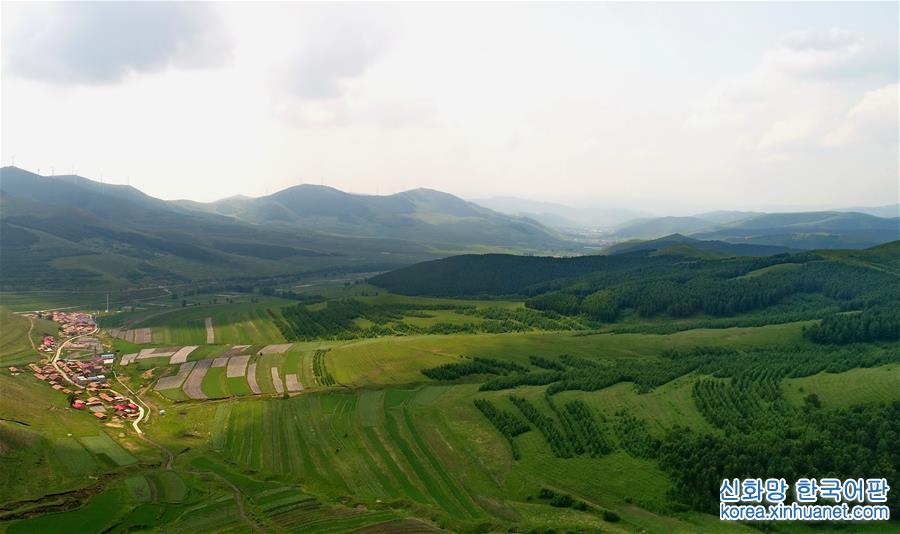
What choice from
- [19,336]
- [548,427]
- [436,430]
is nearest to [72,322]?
[19,336]

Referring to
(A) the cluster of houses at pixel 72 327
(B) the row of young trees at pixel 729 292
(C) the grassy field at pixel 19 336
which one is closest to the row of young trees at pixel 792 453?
(B) the row of young trees at pixel 729 292

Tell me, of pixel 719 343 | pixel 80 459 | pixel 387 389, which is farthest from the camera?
pixel 719 343

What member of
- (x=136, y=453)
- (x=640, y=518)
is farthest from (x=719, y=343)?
(x=136, y=453)

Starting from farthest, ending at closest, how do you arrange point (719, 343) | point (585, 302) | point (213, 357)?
point (585, 302) → point (213, 357) → point (719, 343)

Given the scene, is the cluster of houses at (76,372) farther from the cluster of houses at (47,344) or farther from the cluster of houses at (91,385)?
the cluster of houses at (47,344)

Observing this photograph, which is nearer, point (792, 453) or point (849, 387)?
point (792, 453)

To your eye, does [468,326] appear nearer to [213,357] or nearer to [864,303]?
[213,357]

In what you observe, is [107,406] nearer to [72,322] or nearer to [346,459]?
[346,459]

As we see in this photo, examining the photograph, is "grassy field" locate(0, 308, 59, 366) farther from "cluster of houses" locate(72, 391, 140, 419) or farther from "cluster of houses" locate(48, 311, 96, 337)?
"cluster of houses" locate(72, 391, 140, 419)
